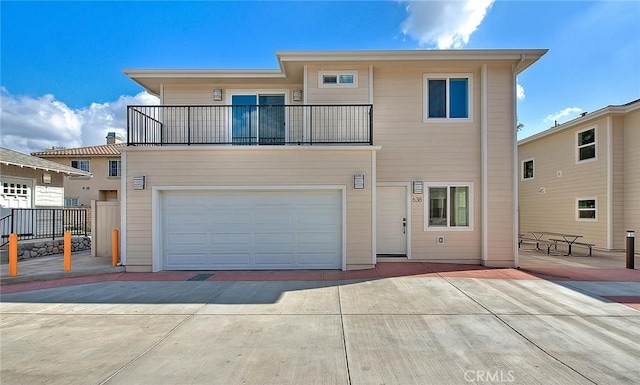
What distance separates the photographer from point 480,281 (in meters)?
7.02

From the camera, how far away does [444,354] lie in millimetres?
3619

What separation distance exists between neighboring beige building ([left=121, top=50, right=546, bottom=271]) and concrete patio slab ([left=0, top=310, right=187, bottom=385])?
334 centimetres

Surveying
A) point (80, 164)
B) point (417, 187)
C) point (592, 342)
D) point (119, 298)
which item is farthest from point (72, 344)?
point (80, 164)

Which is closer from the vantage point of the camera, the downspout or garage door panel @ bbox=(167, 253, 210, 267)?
garage door panel @ bbox=(167, 253, 210, 267)

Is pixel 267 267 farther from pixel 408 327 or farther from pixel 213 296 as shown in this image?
pixel 408 327

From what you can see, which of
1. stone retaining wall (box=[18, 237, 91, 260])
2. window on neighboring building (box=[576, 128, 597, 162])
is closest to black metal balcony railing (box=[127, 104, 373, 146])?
stone retaining wall (box=[18, 237, 91, 260])

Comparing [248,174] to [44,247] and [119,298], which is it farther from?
[44,247]

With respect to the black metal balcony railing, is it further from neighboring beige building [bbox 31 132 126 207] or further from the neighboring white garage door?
neighboring beige building [bbox 31 132 126 207]

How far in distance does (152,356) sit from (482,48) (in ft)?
32.7

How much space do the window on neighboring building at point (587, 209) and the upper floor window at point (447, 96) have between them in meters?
7.31

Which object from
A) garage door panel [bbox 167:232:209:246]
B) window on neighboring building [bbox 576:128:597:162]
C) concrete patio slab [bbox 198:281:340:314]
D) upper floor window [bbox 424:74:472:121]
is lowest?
concrete patio slab [bbox 198:281:340:314]

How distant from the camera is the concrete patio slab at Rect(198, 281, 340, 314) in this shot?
5.15 meters

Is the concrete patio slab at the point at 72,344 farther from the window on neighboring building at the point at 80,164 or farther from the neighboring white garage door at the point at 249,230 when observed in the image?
the window on neighboring building at the point at 80,164

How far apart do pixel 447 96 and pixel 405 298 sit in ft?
20.4
